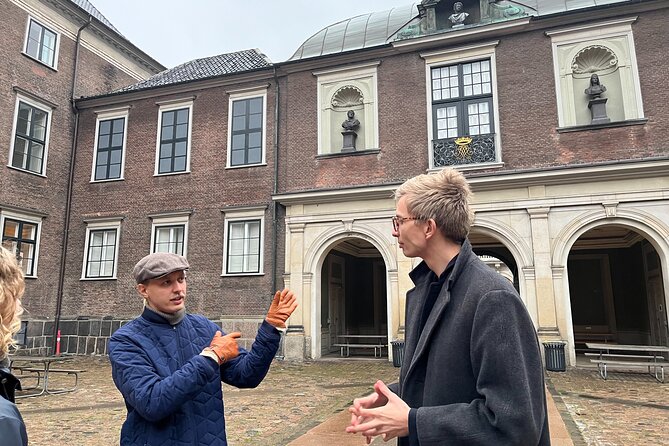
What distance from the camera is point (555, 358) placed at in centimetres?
1255

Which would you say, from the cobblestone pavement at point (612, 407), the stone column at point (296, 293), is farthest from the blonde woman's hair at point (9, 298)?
the stone column at point (296, 293)

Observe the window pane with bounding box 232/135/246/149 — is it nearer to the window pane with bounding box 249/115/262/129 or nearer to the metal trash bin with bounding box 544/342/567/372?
the window pane with bounding box 249/115/262/129

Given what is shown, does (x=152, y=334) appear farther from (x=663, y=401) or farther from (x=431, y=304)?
(x=663, y=401)

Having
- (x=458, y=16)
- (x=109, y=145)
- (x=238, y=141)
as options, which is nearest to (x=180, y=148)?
(x=238, y=141)

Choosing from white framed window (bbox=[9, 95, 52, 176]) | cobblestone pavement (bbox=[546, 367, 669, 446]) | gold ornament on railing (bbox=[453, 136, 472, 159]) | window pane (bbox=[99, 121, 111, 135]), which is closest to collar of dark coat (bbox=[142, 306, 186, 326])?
cobblestone pavement (bbox=[546, 367, 669, 446])

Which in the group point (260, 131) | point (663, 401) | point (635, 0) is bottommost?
point (663, 401)

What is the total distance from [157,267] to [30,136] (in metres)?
18.7

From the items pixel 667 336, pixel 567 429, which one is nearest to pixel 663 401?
pixel 567 429

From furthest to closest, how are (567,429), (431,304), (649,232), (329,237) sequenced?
1. (329,237)
2. (649,232)
3. (567,429)
4. (431,304)

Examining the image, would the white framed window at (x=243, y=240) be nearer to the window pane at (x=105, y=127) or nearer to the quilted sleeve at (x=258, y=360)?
the window pane at (x=105, y=127)

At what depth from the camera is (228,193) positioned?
1731 cm

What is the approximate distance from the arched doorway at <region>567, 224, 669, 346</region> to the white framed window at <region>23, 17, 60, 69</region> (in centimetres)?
2039

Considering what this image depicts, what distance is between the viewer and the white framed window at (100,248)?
1847cm

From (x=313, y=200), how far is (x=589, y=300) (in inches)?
460
